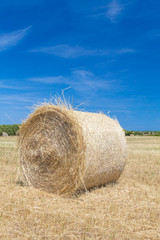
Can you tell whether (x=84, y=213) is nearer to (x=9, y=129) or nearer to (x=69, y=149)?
(x=69, y=149)

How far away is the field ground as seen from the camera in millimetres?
3982

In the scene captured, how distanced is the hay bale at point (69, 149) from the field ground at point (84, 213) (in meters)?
0.34

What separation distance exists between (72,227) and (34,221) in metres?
0.64

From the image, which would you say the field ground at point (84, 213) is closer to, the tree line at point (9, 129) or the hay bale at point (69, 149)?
the hay bale at point (69, 149)

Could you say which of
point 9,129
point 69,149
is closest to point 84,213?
point 69,149

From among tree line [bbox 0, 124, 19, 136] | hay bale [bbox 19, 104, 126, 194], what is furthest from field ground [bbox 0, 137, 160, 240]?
tree line [bbox 0, 124, 19, 136]

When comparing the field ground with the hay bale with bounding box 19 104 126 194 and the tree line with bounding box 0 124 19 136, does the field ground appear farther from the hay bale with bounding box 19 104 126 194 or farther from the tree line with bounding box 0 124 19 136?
the tree line with bounding box 0 124 19 136

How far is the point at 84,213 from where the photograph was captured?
482cm

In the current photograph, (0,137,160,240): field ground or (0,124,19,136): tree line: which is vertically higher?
(0,124,19,136): tree line

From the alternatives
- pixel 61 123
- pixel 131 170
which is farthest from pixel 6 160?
pixel 61 123

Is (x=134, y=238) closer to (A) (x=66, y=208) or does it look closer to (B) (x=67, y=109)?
(A) (x=66, y=208)

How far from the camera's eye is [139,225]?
4.40m

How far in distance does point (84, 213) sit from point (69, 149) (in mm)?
1635

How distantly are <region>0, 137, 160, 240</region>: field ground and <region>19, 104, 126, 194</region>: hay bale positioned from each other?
34 centimetres
